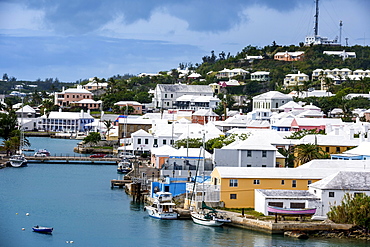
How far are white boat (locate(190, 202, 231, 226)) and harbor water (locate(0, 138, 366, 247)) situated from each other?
0.83 feet

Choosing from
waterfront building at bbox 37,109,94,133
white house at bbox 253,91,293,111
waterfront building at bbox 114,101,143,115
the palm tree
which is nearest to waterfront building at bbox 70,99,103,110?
waterfront building at bbox 114,101,143,115

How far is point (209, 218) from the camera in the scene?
36.7 m

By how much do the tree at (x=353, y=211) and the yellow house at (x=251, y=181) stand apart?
3.68 meters

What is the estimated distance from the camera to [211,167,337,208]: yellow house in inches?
1537

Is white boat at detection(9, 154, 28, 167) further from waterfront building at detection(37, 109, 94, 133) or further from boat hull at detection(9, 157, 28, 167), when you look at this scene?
waterfront building at detection(37, 109, 94, 133)

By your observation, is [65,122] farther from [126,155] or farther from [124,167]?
[124,167]

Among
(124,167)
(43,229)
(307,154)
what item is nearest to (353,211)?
(43,229)

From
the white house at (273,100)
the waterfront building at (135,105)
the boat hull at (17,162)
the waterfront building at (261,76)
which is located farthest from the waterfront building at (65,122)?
the boat hull at (17,162)

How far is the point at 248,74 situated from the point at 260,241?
341 ft

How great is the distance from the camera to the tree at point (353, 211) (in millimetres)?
34969

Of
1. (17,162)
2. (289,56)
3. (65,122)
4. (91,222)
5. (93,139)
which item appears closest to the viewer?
(91,222)

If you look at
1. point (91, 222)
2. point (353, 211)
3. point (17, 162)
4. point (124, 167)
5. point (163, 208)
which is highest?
point (17, 162)

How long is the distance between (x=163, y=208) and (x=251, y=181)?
14.7 feet

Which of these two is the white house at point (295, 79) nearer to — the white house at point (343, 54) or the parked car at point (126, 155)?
the white house at point (343, 54)
